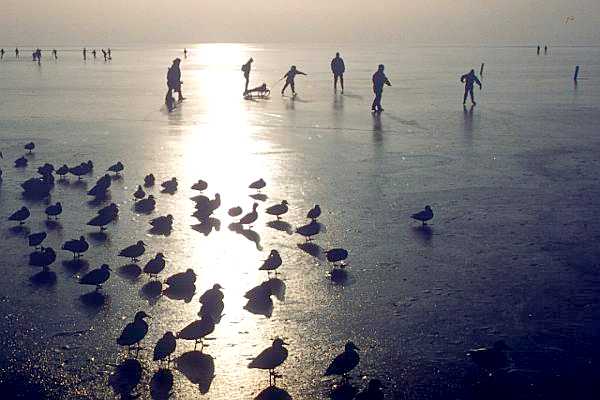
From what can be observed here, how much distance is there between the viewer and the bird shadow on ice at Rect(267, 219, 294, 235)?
11.4 metres

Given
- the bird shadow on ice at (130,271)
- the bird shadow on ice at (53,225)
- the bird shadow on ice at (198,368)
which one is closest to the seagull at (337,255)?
the bird shadow on ice at (130,271)

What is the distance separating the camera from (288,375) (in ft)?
21.3

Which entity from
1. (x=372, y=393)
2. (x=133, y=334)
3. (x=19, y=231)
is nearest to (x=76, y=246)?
(x=19, y=231)

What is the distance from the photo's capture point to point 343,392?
618 cm

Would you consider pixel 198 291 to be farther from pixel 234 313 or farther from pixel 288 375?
pixel 288 375

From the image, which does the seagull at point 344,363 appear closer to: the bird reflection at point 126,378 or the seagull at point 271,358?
the seagull at point 271,358

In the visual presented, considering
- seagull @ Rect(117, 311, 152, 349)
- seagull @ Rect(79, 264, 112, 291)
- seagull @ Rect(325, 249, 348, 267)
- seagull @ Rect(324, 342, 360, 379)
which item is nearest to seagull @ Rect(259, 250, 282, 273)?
seagull @ Rect(325, 249, 348, 267)

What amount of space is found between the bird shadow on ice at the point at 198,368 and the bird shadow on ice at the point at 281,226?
455 cm

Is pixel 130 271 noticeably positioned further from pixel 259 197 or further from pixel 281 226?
pixel 259 197

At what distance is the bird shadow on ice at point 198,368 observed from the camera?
637 cm

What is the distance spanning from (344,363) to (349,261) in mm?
3554

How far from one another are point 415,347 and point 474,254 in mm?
3312

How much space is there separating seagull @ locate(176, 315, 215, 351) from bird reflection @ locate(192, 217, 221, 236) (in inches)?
171

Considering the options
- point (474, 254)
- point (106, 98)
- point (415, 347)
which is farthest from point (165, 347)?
point (106, 98)
